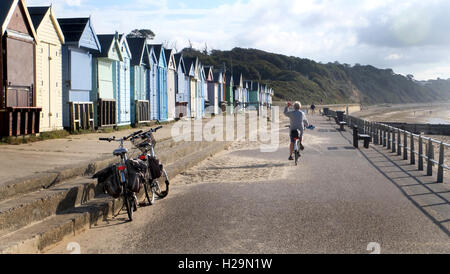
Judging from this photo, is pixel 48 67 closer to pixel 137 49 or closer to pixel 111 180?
pixel 137 49

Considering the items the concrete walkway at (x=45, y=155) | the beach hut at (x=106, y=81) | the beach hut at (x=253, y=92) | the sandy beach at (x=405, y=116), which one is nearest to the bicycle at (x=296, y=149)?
the concrete walkway at (x=45, y=155)

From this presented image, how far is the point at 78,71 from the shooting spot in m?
19.6

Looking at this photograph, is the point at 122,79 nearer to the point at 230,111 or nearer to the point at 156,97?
the point at 156,97

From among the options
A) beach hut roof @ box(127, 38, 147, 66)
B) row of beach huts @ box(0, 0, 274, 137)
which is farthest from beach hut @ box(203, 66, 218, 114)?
beach hut roof @ box(127, 38, 147, 66)

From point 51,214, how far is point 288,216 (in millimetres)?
3519

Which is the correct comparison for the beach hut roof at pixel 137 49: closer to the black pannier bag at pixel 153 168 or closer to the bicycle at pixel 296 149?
the bicycle at pixel 296 149

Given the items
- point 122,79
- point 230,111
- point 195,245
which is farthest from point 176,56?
point 195,245

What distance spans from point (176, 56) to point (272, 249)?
107ft

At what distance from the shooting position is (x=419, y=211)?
8.09 meters

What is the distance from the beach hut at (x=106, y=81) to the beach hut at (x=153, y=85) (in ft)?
16.7

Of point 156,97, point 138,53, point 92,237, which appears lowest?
point 92,237

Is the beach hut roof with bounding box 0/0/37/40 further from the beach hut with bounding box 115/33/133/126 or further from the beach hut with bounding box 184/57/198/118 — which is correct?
the beach hut with bounding box 184/57/198/118

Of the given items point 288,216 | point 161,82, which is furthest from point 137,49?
point 288,216

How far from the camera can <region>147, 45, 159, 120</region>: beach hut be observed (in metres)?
29.2
